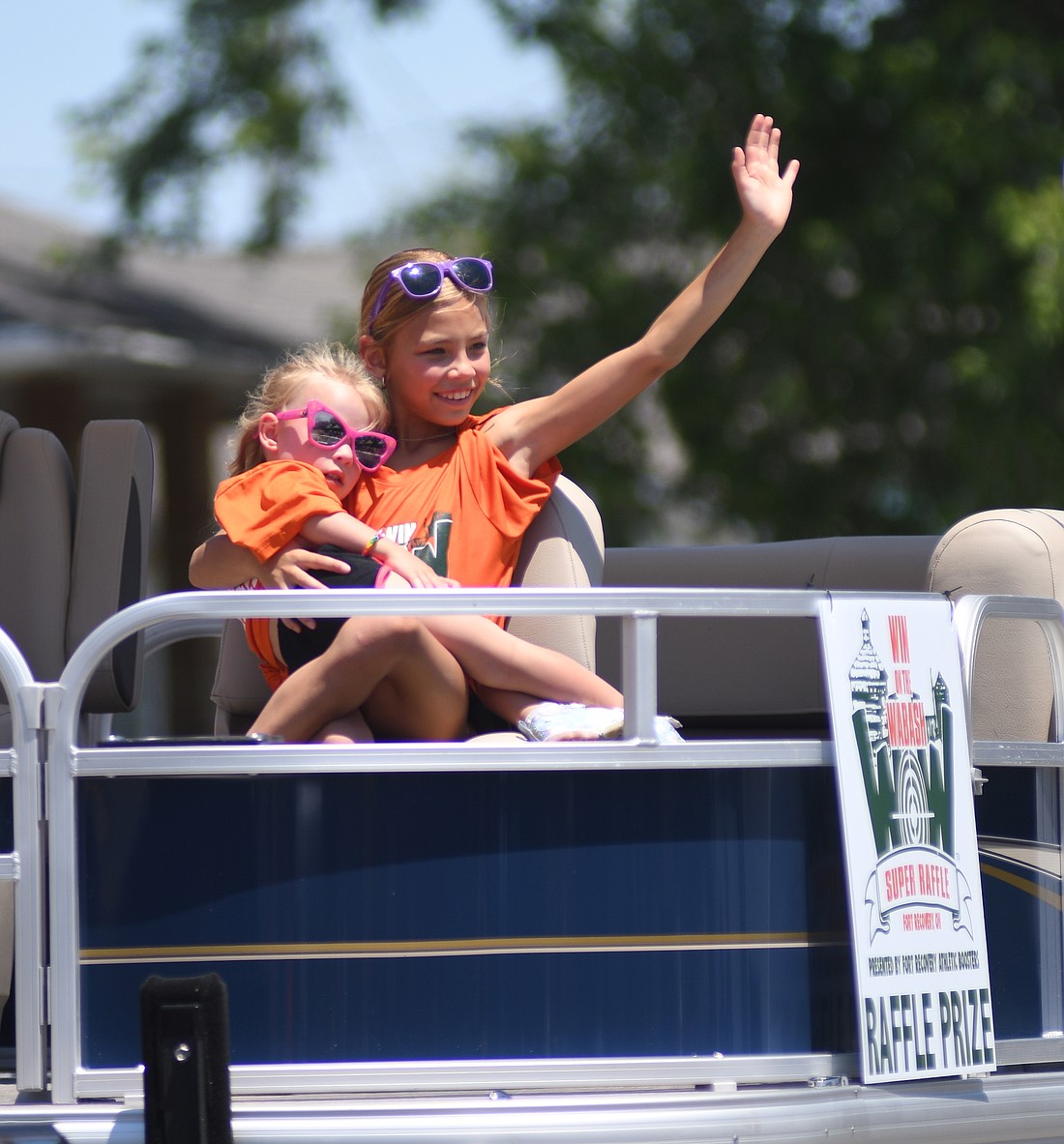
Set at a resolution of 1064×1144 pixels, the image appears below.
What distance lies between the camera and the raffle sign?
8.05 ft

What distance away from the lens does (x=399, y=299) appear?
311 centimetres

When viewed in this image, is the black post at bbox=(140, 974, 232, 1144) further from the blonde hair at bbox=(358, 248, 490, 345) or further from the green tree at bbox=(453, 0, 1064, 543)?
the green tree at bbox=(453, 0, 1064, 543)

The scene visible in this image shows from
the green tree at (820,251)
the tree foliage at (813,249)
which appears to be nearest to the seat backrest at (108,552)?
the tree foliage at (813,249)

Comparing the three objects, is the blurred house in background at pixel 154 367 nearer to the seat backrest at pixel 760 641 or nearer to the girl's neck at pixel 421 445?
the seat backrest at pixel 760 641

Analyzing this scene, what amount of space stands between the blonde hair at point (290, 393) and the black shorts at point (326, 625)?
36cm

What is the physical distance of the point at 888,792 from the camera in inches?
98.0

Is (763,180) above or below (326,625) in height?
Answer: above

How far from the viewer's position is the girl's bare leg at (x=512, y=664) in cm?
268

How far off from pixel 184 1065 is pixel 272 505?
101 centimetres

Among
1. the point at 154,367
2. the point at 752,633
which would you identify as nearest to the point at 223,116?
the point at 154,367

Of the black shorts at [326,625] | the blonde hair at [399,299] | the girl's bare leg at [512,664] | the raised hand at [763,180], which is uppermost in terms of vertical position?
the raised hand at [763,180]

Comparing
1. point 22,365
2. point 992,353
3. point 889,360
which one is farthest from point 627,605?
point 22,365

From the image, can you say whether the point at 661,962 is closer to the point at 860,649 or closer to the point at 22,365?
the point at 860,649

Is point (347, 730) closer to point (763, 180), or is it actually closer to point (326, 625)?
point (326, 625)
